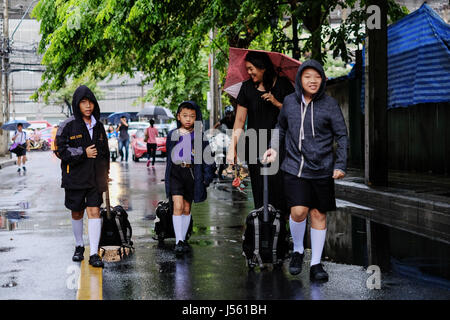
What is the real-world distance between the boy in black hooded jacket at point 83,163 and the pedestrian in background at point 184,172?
2.49 ft

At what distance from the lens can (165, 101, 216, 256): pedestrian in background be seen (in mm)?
6977

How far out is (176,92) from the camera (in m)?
34.8

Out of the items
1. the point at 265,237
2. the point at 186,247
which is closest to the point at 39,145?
the point at 186,247

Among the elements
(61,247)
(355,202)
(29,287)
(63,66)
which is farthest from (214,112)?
(29,287)

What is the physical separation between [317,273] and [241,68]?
2092mm

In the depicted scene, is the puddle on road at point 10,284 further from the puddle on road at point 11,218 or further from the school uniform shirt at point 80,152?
the puddle on road at point 11,218

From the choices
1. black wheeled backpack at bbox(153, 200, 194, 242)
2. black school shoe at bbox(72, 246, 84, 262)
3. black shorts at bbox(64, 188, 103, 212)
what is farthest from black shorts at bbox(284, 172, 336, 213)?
black school shoe at bbox(72, 246, 84, 262)

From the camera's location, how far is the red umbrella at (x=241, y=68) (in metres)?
6.28

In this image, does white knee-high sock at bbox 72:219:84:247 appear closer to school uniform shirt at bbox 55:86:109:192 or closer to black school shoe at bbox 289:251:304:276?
school uniform shirt at bbox 55:86:109:192

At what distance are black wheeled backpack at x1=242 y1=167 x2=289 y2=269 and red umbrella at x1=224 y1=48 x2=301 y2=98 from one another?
99 cm

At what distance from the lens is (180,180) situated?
7.01 m

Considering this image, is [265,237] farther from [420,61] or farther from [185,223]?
[420,61]

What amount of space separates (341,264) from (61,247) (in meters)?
3.12

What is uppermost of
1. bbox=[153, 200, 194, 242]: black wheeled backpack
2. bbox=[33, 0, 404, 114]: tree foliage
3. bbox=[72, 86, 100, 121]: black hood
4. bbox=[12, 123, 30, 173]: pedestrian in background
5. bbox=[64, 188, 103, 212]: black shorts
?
bbox=[33, 0, 404, 114]: tree foliage
